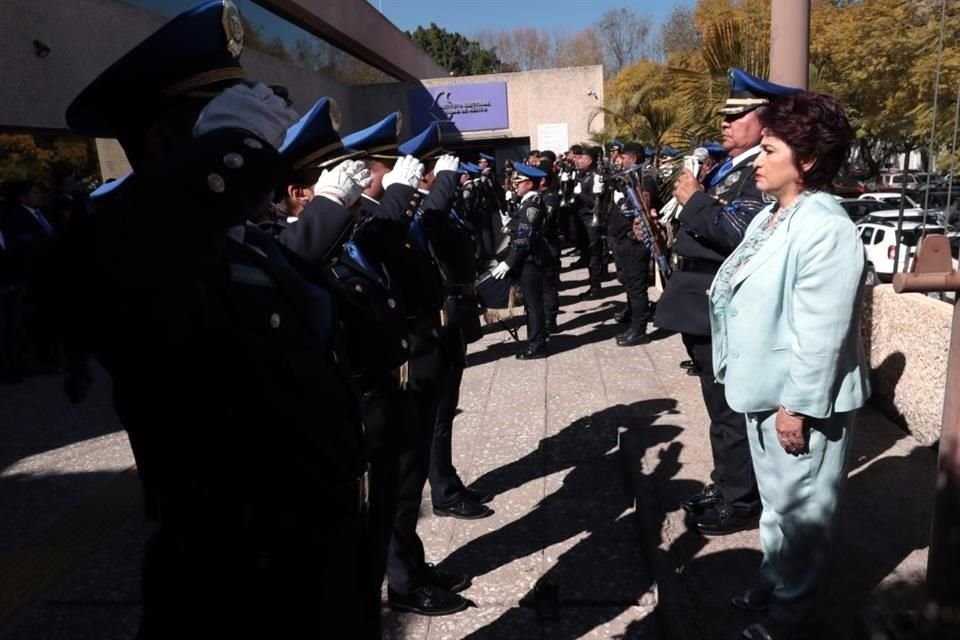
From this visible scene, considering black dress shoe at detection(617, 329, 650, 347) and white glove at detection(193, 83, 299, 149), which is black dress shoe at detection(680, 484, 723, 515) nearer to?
white glove at detection(193, 83, 299, 149)

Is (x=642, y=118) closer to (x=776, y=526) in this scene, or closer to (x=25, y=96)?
(x=25, y=96)

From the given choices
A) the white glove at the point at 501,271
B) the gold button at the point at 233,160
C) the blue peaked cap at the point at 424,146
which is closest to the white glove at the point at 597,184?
the white glove at the point at 501,271

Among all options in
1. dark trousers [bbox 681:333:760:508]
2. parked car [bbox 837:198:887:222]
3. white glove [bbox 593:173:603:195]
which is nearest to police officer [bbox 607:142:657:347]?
white glove [bbox 593:173:603:195]

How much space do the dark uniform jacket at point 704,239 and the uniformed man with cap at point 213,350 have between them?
6.99ft

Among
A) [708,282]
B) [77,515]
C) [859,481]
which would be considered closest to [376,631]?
[708,282]

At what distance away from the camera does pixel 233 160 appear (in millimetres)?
1177

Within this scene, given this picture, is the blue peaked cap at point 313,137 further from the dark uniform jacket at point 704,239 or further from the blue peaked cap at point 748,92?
the blue peaked cap at point 748,92

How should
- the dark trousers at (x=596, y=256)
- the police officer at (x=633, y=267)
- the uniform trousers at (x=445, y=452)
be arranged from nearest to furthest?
the uniform trousers at (x=445, y=452)
the police officer at (x=633, y=267)
the dark trousers at (x=596, y=256)

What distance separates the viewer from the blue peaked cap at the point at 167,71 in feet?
4.47

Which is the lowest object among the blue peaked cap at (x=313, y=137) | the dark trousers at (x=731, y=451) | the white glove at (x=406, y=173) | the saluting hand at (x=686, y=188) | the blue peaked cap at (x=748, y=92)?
the dark trousers at (x=731, y=451)

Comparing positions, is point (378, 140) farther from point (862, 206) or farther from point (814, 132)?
point (862, 206)

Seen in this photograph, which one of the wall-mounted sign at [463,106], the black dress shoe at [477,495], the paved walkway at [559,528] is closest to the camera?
the paved walkway at [559,528]

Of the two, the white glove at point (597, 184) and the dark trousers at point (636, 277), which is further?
the white glove at point (597, 184)

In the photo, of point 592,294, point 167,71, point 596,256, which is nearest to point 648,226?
point 592,294
